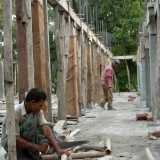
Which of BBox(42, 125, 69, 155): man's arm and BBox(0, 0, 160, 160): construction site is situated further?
BBox(42, 125, 69, 155): man's arm

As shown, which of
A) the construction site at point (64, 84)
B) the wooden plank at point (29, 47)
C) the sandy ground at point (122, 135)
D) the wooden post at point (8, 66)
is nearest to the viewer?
the wooden post at point (8, 66)

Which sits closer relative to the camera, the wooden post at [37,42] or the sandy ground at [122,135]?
the sandy ground at [122,135]

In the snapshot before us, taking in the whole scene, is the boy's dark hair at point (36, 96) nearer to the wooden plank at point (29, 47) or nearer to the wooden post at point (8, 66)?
the wooden post at point (8, 66)

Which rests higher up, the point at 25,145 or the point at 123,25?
the point at 123,25

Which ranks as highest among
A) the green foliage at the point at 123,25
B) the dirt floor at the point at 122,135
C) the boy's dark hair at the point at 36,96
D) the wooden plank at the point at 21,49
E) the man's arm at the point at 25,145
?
the green foliage at the point at 123,25

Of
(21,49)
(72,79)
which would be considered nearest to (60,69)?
(72,79)

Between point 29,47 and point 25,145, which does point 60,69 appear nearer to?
point 29,47

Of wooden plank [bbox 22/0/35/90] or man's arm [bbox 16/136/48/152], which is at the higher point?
wooden plank [bbox 22/0/35/90]

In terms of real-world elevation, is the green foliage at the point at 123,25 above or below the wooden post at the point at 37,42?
above

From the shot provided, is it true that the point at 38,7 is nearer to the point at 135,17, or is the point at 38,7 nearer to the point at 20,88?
the point at 20,88

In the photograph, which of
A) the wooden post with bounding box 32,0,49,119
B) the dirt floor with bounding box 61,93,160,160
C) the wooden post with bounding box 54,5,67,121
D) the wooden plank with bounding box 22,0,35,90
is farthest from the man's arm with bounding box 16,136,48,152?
the wooden post with bounding box 54,5,67,121

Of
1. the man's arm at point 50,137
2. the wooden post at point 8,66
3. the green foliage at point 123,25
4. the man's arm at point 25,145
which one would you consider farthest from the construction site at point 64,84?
the green foliage at point 123,25

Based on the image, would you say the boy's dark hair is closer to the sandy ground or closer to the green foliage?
the sandy ground

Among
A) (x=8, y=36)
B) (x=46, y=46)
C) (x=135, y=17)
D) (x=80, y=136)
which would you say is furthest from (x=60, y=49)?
(x=135, y=17)
